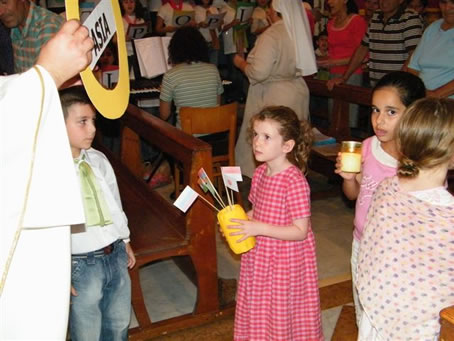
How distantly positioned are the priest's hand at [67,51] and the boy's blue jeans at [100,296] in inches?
34.1

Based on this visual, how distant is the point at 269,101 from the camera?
4.09 metres

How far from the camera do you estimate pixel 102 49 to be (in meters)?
1.44

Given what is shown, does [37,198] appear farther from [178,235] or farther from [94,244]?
[178,235]

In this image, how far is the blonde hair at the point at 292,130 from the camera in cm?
217

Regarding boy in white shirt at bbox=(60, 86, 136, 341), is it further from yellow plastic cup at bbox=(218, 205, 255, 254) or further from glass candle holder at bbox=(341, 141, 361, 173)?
glass candle holder at bbox=(341, 141, 361, 173)

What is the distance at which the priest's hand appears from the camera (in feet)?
4.14

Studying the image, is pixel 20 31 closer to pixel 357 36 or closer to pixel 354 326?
pixel 354 326

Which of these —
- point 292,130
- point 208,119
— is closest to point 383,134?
point 292,130

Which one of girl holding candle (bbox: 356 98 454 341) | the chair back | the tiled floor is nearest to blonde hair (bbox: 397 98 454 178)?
girl holding candle (bbox: 356 98 454 341)

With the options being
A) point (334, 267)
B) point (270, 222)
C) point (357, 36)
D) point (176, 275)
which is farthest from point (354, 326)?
point (357, 36)

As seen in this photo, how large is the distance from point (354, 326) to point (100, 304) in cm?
138

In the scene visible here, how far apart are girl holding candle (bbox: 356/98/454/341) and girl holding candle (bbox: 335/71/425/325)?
40 cm

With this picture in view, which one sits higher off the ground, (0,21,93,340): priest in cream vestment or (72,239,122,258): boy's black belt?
(0,21,93,340): priest in cream vestment

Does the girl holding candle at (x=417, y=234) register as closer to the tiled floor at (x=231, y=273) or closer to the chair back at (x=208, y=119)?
the tiled floor at (x=231, y=273)
